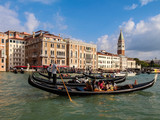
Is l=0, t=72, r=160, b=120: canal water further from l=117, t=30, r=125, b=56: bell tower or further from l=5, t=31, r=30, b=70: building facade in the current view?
l=117, t=30, r=125, b=56: bell tower

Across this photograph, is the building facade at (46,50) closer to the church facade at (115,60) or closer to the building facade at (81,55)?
the building facade at (81,55)

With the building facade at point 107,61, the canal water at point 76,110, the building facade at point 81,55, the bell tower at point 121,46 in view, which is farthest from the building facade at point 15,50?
the bell tower at point 121,46

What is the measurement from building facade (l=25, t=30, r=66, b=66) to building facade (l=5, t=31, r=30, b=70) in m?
3.71

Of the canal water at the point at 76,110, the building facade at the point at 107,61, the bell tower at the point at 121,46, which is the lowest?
the canal water at the point at 76,110

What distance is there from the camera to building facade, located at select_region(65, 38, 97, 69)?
4118 cm

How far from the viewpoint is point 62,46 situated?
40.2m

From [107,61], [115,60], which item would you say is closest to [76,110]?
[107,61]

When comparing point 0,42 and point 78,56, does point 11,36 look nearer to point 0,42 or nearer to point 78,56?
point 0,42

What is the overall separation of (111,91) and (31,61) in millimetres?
35300

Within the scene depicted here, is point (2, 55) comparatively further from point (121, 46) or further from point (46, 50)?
point (121, 46)

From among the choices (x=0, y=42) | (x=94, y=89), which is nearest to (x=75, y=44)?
(x=0, y=42)

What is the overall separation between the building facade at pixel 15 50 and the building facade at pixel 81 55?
13331 mm

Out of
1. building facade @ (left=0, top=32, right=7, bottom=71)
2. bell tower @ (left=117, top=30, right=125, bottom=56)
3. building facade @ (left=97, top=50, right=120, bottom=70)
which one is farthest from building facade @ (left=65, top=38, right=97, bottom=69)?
bell tower @ (left=117, top=30, right=125, bottom=56)

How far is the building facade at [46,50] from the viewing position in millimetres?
36844
